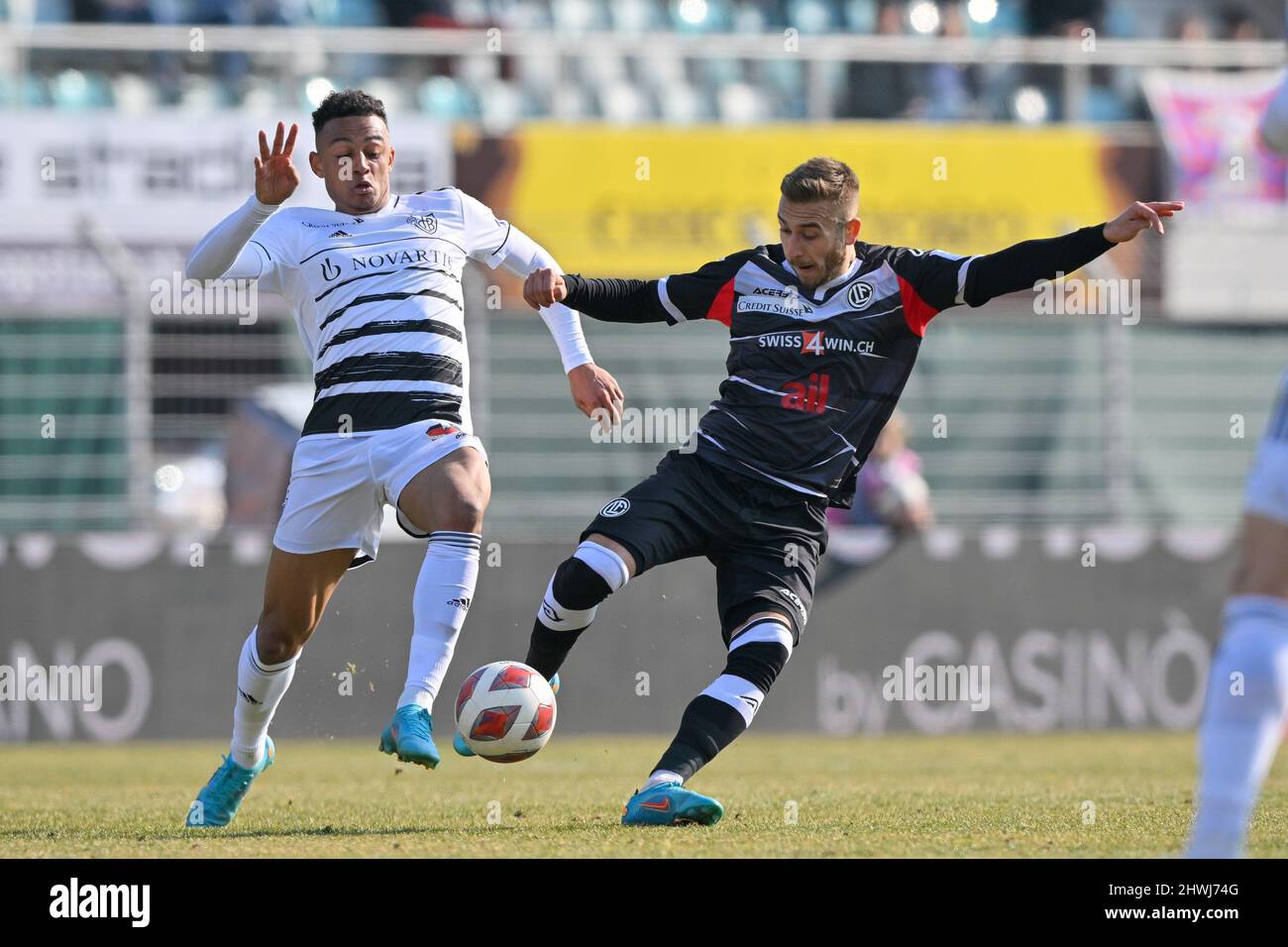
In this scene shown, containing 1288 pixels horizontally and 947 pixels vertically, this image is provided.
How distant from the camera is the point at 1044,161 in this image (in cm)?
1541

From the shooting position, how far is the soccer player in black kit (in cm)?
616

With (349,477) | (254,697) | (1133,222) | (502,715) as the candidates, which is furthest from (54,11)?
(1133,222)

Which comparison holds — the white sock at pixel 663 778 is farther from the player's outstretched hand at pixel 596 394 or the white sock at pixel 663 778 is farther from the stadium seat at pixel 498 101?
the stadium seat at pixel 498 101

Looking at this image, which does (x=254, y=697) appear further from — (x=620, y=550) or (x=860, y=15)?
(x=860, y=15)

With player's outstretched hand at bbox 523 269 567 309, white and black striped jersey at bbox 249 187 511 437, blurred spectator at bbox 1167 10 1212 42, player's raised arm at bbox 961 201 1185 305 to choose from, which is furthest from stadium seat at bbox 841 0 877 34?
player's outstretched hand at bbox 523 269 567 309

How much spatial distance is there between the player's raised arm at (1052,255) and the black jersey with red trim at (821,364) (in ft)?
0.47

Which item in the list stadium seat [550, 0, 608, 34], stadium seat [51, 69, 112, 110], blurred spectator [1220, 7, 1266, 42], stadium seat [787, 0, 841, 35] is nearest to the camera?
stadium seat [51, 69, 112, 110]

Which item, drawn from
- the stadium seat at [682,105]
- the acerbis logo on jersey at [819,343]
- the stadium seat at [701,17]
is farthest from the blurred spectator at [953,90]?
the acerbis logo on jersey at [819,343]

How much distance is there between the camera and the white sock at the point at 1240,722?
12.4 ft

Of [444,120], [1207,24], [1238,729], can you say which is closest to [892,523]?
[444,120]

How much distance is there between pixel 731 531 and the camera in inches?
249

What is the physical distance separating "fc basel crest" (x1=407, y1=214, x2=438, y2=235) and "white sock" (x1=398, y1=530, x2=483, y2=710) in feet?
3.92

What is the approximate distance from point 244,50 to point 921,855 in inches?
469

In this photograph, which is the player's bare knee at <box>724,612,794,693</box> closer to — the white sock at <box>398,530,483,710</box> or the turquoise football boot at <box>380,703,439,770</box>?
the white sock at <box>398,530,483,710</box>
